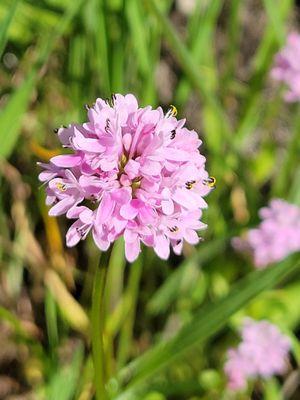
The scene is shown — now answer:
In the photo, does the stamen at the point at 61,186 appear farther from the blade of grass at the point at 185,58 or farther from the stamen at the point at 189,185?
the blade of grass at the point at 185,58

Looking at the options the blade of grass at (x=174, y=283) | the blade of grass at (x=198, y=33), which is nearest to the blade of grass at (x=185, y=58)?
the blade of grass at (x=198, y=33)

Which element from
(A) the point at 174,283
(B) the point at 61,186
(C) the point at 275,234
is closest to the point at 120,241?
(A) the point at 174,283

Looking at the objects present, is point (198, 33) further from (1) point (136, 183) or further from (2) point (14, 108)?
(1) point (136, 183)

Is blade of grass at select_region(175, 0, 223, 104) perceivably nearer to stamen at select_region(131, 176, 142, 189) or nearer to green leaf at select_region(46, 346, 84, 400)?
green leaf at select_region(46, 346, 84, 400)

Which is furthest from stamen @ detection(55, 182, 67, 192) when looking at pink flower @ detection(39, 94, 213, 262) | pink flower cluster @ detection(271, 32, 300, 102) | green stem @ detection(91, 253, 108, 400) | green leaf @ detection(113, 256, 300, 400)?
pink flower cluster @ detection(271, 32, 300, 102)

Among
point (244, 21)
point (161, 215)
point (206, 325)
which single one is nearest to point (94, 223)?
point (161, 215)

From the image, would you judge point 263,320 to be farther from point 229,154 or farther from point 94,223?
point 94,223
